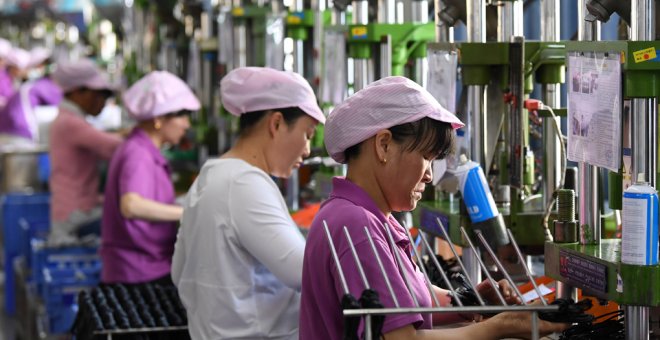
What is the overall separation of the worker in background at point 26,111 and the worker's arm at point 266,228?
7060 mm

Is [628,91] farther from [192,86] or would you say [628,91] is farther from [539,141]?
[192,86]

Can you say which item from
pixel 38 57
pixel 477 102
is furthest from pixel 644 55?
pixel 38 57

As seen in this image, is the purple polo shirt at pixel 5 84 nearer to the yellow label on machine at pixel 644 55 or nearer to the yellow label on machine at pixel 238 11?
A: the yellow label on machine at pixel 238 11

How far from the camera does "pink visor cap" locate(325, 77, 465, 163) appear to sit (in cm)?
241

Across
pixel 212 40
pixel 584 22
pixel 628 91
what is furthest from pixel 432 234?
pixel 212 40

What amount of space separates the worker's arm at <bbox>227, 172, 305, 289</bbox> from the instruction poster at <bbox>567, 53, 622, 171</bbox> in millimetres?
833

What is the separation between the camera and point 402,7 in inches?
182

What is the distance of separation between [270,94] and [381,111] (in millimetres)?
1171

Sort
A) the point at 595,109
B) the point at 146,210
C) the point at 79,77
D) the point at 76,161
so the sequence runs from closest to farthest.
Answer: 1. the point at 595,109
2. the point at 146,210
3. the point at 76,161
4. the point at 79,77

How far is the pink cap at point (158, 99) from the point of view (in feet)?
17.5

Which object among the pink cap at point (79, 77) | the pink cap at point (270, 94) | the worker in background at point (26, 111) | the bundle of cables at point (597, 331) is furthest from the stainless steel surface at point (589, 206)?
the worker in background at point (26, 111)

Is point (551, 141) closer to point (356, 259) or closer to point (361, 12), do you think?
point (361, 12)

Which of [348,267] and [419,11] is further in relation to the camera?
[419,11]

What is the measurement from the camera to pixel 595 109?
274cm
